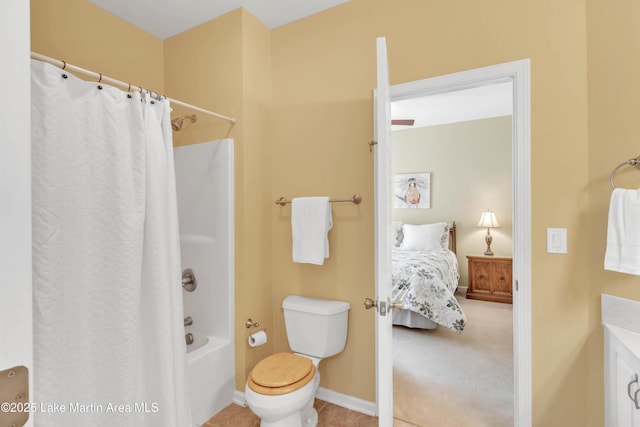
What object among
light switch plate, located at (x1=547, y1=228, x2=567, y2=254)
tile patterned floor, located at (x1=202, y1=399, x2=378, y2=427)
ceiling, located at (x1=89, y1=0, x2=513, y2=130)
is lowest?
tile patterned floor, located at (x1=202, y1=399, x2=378, y2=427)

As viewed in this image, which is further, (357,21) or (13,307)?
(357,21)

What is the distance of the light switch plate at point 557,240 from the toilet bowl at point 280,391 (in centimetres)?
140

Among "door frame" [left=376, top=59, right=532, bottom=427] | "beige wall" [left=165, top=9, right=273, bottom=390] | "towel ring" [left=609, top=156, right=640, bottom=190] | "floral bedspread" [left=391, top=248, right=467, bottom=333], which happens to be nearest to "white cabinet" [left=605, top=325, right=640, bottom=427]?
"door frame" [left=376, top=59, right=532, bottom=427]

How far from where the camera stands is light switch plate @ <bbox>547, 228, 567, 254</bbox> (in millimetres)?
1482

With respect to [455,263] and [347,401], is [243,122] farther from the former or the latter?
[455,263]

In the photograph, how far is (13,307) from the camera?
50 centimetres

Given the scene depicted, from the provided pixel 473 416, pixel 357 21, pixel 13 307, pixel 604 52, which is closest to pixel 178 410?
pixel 13 307

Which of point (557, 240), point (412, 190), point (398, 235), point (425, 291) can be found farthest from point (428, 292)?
point (412, 190)

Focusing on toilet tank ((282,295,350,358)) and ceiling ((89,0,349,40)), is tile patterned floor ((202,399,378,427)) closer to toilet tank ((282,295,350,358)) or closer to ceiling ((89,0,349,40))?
toilet tank ((282,295,350,358))

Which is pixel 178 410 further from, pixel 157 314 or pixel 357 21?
pixel 357 21

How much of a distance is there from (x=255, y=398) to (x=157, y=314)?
659 millimetres

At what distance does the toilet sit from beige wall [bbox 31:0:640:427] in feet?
0.46

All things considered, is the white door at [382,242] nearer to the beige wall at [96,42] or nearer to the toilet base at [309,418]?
the toilet base at [309,418]

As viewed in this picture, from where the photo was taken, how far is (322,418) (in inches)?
Answer: 74.2
